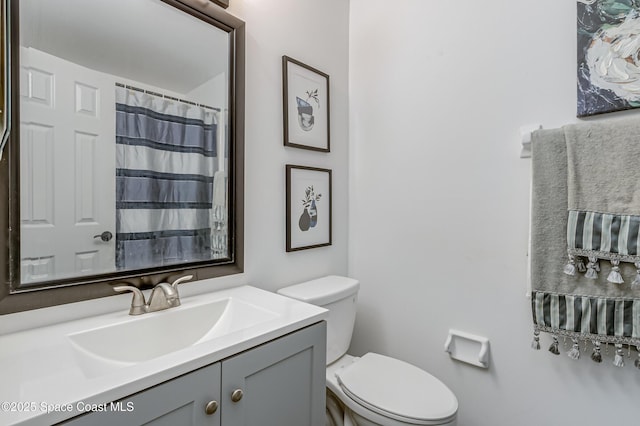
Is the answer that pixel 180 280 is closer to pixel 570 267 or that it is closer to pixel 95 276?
pixel 95 276

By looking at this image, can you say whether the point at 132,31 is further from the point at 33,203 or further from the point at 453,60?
the point at 453,60

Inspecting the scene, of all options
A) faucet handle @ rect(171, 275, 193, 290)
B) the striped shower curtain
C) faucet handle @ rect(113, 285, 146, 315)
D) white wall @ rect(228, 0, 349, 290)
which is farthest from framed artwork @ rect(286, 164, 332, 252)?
faucet handle @ rect(113, 285, 146, 315)

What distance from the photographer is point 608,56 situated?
108 centimetres

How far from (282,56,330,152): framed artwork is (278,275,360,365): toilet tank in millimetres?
664

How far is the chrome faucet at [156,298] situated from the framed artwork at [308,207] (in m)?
0.57

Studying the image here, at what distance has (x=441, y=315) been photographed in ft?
4.89

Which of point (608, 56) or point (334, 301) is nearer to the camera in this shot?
point (608, 56)

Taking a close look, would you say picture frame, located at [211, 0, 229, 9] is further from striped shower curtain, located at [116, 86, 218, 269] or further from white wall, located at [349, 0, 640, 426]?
white wall, located at [349, 0, 640, 426]

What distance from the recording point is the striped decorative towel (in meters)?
1.00

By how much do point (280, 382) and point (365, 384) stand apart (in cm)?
51

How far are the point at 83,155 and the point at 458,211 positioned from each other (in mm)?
1424

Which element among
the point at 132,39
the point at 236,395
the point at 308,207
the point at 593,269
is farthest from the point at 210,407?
the point at 593,269

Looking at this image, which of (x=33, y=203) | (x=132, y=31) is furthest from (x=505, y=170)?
(x=33, y=203)

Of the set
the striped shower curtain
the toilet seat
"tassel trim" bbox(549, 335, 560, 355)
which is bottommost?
the toilet seat
